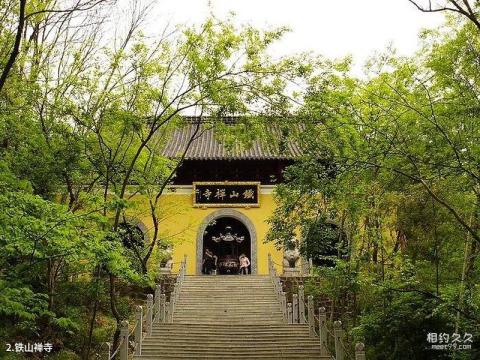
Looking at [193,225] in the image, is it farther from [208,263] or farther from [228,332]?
[228,332]

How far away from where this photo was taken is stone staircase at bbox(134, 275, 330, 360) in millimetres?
9844

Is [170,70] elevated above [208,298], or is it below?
above

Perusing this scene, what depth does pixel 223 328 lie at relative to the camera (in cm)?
1120

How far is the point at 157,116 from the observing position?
361 inches

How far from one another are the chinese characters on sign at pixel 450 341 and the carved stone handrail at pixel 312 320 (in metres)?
0.92

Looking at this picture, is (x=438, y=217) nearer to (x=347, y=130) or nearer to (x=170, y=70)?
(x=347, y=130)

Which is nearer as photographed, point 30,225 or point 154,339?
point 30,225

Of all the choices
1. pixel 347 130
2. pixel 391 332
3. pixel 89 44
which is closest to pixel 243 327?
pixel 391 332

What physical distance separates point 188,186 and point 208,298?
5901 millimetres

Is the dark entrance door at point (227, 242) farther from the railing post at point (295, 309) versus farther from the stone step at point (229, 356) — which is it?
the stone step at point (229, 356)

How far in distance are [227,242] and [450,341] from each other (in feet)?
50.3

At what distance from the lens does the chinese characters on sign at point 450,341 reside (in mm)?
6023

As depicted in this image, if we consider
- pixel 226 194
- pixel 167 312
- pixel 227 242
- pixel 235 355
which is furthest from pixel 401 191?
pixel 227 242

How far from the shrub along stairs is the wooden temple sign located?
4.60 metres
